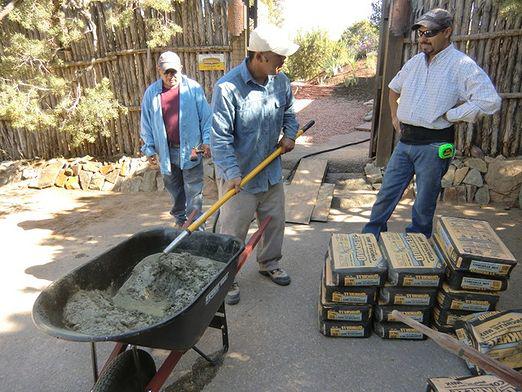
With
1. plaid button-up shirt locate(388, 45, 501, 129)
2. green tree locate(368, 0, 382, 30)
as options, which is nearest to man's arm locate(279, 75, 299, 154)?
plaid button-up shirt locate(388, 45, 501, 129)

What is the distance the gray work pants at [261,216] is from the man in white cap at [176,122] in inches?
30.4

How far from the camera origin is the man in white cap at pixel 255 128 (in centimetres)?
257

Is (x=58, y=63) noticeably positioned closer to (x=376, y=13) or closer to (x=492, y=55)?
(x=492, y=55)

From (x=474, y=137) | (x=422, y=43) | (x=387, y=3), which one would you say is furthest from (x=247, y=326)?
(x=387, y=3)

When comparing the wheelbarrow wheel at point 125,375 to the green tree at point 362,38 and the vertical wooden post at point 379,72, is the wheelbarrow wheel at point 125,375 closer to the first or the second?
the vertical wooden post at point 379,72

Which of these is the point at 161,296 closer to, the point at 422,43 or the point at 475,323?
the point at 475,323

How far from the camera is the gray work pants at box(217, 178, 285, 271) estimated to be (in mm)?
3006

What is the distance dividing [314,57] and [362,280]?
37.8 ft

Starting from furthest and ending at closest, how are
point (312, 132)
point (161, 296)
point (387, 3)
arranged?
point (312, 132)
point (387, 3)
point (161, 296)

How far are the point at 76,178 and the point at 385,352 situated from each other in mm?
5830

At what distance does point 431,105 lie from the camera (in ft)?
9.84

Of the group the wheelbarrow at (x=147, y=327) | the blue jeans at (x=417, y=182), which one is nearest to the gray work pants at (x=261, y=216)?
the wheelbarrow at (x=147, y=327)

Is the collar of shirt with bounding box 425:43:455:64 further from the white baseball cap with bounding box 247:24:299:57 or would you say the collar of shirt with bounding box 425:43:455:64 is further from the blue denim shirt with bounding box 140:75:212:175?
the blue denim shirt with bounding box 140:75:212:175

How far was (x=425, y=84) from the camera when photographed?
119 inches
